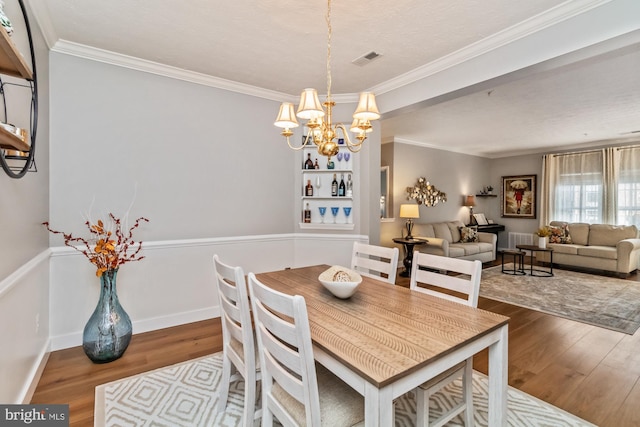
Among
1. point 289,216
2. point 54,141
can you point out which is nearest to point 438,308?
point 289,216

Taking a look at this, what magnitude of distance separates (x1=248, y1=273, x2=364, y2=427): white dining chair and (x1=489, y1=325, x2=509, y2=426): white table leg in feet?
2.14

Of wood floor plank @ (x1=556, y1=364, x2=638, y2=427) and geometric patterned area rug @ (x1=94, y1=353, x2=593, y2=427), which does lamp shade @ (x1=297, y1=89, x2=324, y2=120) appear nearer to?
geometric patterned area rug @ (x1=94, y1=353, x2=593, y2=427)

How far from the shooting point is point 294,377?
46.4 inches

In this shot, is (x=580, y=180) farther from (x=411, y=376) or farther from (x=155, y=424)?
(x=155, y=424)

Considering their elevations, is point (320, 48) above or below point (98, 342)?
above

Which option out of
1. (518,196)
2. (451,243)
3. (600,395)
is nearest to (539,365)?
(600,395)

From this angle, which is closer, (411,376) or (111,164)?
(411,376)

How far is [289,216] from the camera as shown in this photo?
150 inches

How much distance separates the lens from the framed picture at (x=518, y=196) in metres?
7.31

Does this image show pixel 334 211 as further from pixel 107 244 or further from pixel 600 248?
pixel 600 248

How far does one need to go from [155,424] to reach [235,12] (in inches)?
106

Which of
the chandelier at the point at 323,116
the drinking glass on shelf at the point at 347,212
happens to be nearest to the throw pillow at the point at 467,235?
the drinking glass on shelf at the point at 347,212

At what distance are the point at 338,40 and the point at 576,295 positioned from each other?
4706 mm

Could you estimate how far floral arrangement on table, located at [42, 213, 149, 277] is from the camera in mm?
2359
